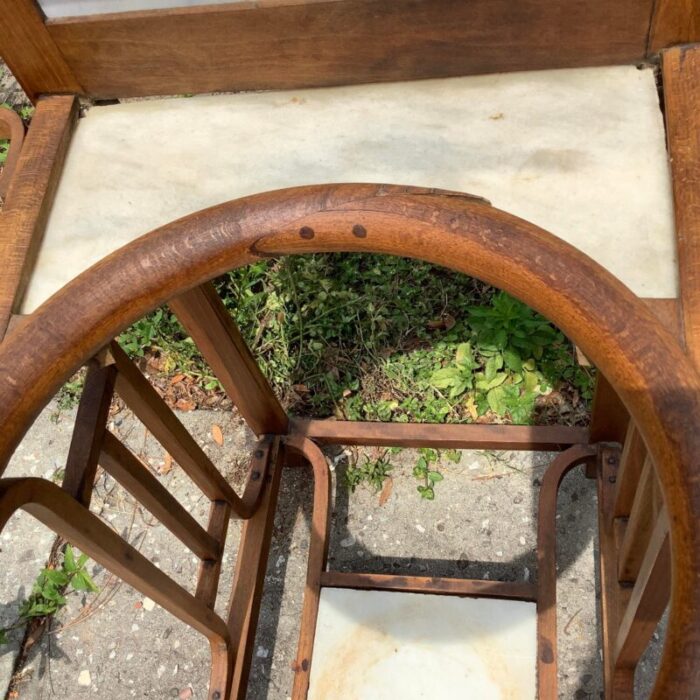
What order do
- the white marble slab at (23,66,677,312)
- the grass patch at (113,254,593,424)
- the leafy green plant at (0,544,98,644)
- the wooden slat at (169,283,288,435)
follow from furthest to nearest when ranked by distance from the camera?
the grass patch at (113,254,593,424)
the leafy green plant at (0,544,98,644)
the wooden slat at (169,283,288,435)
the white marble slab at (23,66,677,312)

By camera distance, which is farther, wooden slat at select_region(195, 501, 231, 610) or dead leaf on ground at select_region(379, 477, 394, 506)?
dead leaf on ground at select_region(379, 477, 394, 506)

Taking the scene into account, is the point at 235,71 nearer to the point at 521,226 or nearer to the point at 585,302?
the point at 521,226

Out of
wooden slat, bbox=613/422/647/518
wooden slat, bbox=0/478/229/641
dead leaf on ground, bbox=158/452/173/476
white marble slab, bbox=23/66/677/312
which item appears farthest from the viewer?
dead leaf on ground, bbox=158/452/173/476

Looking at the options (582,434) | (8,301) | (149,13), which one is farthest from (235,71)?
(582,434)

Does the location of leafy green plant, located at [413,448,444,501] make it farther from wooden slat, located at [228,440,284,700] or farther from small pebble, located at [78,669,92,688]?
small pebble, located at [78,669,92,688]

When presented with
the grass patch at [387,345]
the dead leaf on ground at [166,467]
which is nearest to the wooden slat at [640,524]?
the grass patch at [387,345]

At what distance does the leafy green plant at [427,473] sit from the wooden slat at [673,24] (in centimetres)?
145

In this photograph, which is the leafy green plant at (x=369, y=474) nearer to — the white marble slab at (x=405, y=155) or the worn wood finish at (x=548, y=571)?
the worn wood finish at (x=548, y=571)

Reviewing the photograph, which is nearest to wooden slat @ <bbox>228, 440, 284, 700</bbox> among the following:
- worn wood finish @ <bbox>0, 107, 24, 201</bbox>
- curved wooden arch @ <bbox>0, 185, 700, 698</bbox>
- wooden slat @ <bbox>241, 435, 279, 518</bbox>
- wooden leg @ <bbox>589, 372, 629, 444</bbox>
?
wooden slat @ <bbox>241, 435, 279, 518</bbox>

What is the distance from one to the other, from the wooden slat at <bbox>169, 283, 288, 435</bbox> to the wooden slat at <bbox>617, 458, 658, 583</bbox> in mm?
949

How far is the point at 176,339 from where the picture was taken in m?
2.78

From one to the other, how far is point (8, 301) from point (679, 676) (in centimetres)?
107

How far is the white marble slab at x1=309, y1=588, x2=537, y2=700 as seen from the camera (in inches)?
77.0

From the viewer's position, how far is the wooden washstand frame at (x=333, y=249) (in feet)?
3.19
